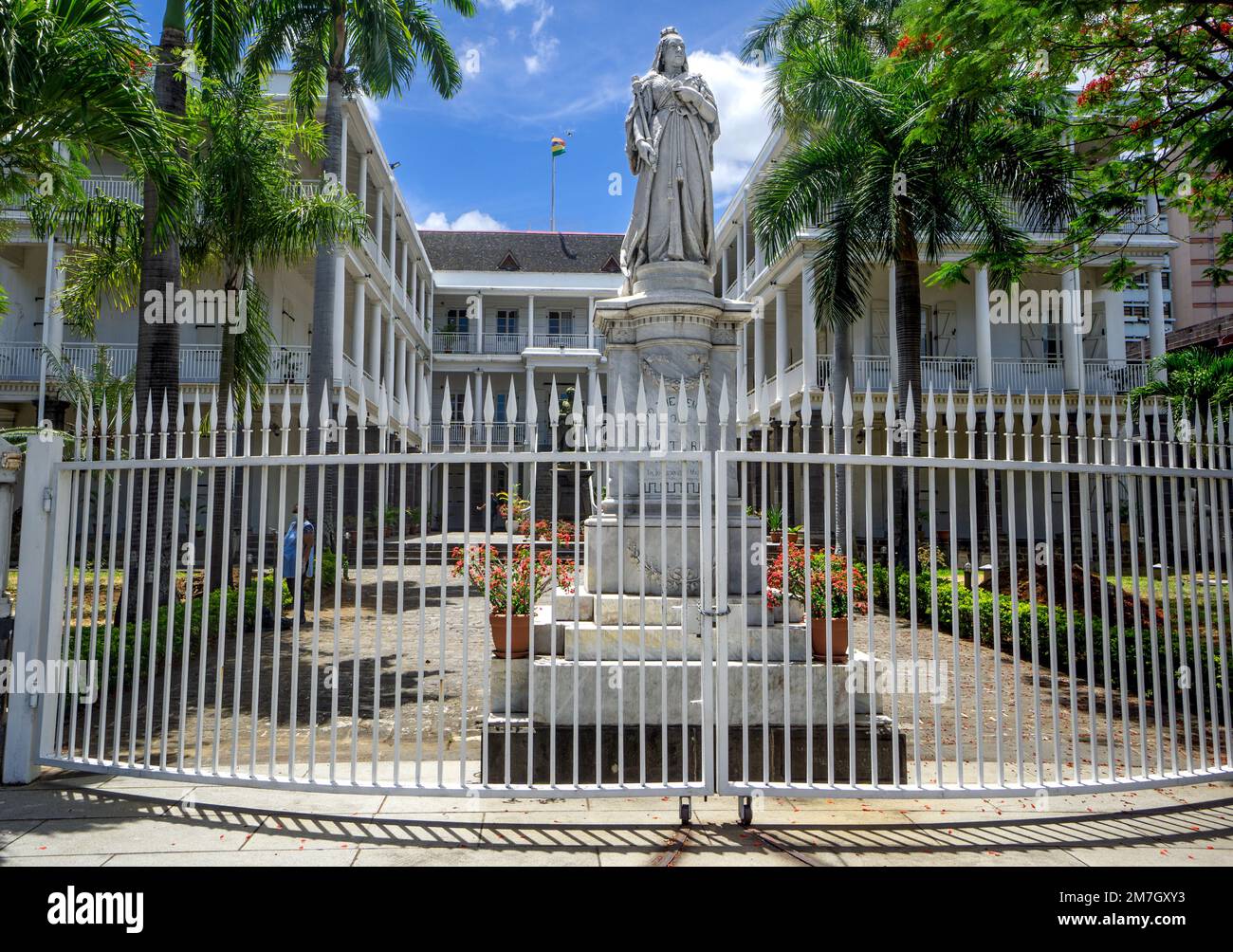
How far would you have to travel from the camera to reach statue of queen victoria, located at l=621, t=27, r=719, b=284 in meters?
5.66

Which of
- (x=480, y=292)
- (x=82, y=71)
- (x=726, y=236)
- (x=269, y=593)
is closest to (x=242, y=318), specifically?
(x=269, y=593)

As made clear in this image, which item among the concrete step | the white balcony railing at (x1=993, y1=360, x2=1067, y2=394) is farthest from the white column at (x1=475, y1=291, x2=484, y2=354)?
the concrete step

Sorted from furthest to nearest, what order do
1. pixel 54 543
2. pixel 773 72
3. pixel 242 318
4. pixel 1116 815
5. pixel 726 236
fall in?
1. pixel 726 236
2. pixel 773 72
3. pixel 242 318
4. pixel 54 543
5. pixel 1116 815

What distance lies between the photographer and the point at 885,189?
10.7 meters

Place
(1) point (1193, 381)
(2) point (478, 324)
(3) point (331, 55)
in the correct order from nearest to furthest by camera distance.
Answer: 1. (1) point (1193, 381)
2. (3) point (331, 55)
3. (2) point (478, 324)

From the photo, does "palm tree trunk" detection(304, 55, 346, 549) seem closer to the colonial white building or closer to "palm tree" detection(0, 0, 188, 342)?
"palm tree" detection(0, 0, 188, 342)

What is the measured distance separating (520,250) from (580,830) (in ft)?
116

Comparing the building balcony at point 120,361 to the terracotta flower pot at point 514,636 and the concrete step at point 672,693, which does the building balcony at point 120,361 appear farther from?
the concrete step at point 672,693

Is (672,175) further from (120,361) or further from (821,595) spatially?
(120,361)

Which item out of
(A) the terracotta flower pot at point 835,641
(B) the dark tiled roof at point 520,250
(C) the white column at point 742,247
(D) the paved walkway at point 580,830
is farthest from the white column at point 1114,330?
(B) the dark tiled roof at point 520,250

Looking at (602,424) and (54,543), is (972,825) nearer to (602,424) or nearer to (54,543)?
(602,424)

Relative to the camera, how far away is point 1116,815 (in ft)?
12.7

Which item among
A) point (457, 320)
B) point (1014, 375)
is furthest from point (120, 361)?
point (1014, 375)

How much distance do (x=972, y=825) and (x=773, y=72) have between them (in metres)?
12.6
